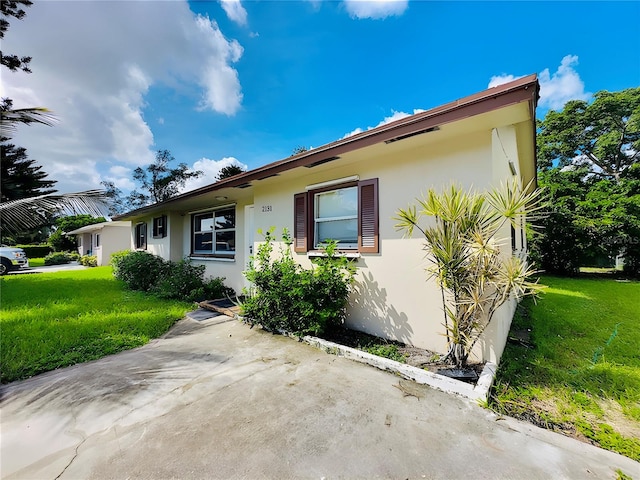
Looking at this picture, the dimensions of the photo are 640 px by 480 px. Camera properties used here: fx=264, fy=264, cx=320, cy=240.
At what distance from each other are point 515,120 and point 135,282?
1092 cm

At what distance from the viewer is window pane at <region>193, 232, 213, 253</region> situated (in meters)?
9.13

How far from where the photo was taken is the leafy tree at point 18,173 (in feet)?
31.9

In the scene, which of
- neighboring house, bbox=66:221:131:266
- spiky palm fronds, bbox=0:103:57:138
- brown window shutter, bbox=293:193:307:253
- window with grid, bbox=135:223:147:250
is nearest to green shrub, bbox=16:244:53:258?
neighboring house, bbox=66:221:131:266

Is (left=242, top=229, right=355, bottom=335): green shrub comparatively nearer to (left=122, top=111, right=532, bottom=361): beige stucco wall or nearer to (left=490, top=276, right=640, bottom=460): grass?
(left=122, top=111, right=532, bottom=361): beige stucco wall

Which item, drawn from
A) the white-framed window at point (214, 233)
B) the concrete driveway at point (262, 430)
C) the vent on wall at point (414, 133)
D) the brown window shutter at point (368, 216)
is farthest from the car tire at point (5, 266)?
the vent on wall at point (414, 133)

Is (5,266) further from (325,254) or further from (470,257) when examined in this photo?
(470,257)

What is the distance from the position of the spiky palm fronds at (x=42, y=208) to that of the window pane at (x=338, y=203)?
5.59m

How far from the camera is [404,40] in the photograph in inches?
259

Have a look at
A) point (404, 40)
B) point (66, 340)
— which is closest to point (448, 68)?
point (404, 40)

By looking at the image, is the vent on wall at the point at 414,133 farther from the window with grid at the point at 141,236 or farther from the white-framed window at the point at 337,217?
the window with grid at the point at 141,236

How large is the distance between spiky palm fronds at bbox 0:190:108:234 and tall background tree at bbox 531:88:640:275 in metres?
12.6

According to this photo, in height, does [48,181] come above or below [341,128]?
below

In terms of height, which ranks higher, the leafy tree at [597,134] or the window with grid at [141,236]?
the leafy tree at [597,134]

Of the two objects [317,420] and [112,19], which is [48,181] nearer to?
[112,19]
